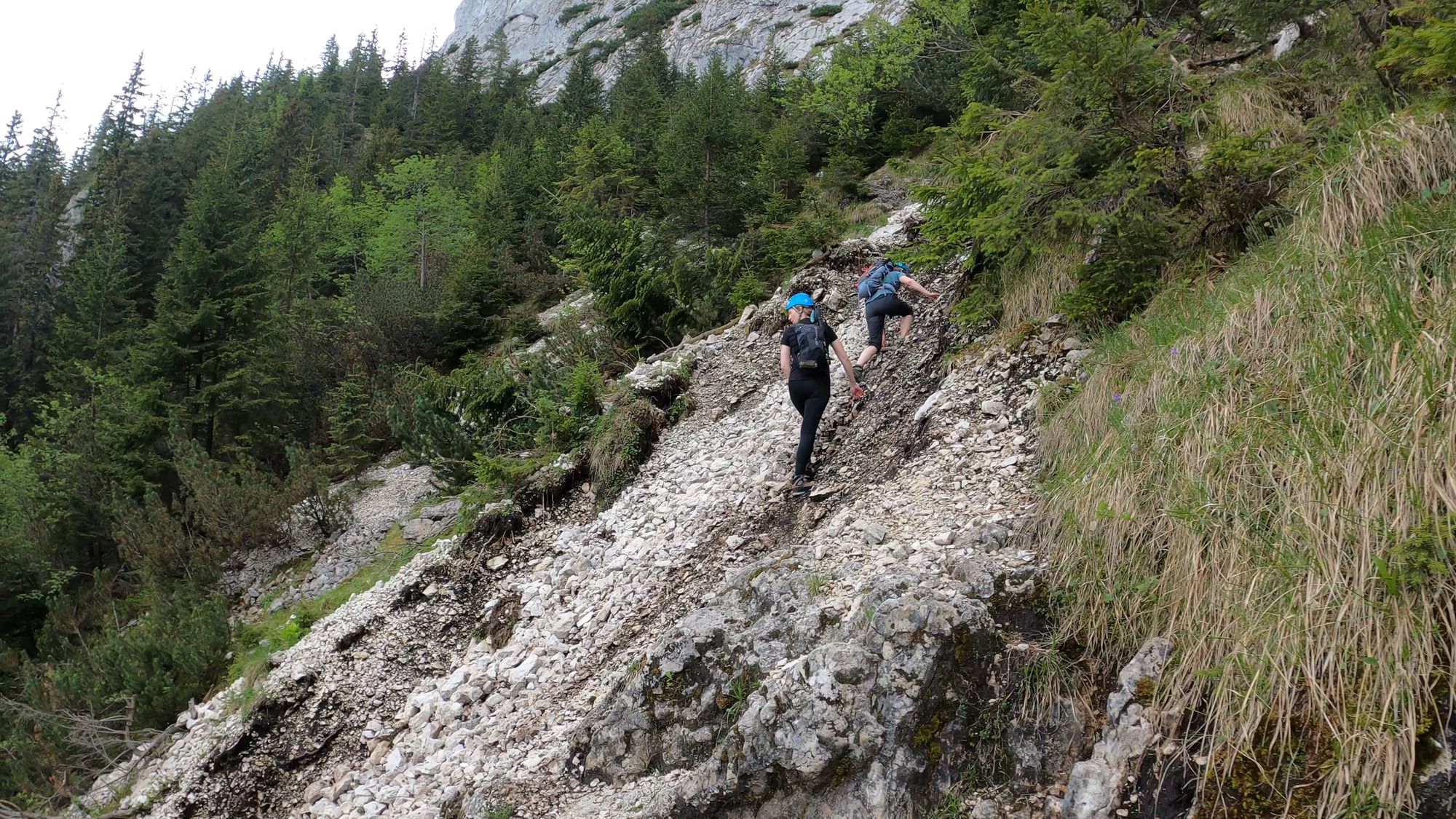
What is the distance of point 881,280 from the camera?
9.00 meters

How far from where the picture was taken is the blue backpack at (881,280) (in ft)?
29.1

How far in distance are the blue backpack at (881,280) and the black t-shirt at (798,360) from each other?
170cm

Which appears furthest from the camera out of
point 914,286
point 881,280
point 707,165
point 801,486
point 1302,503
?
point 707,165

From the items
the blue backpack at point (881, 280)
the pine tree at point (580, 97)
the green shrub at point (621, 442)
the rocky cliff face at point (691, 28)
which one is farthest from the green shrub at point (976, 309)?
the pine tree at point (580, 97)

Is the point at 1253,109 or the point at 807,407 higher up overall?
the point at 1253,109

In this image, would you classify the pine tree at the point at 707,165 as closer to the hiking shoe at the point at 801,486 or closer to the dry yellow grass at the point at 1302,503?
the hiking shoe at the point at 801,486

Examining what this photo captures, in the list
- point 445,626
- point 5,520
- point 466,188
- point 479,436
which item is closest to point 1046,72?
point 479,436

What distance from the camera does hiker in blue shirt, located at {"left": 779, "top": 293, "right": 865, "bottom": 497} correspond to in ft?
23.2

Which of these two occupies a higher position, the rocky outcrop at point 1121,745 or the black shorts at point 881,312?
the black shorts at point 881,312

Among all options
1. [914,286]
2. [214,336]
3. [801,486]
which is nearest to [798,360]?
[801,486]

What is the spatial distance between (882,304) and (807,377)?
209 centimetres

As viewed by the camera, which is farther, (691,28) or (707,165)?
(691,28)

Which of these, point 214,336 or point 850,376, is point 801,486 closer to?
→ point 850,376

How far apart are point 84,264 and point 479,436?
97.2ft
